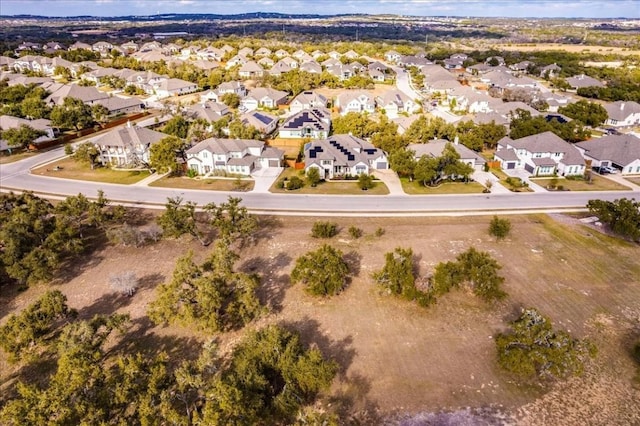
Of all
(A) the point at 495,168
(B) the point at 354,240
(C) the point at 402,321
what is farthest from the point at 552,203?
(C) the point at 402,321

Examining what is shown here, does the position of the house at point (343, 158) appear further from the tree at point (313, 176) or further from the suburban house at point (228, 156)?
the suburban house at point (228, 156)

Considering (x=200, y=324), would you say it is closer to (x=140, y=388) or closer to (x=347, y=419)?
(x=140, y=388)

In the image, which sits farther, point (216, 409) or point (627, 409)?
point (627, 409)

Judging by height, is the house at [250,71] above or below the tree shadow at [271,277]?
above

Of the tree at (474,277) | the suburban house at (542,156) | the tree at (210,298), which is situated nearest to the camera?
the tree at (210,298)

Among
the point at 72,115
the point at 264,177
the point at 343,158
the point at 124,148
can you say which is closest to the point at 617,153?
the point at 343,158

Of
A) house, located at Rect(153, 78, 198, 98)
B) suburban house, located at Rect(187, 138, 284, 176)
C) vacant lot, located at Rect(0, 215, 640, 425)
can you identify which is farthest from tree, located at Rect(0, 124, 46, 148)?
house, located at Rect(153, 78, 198, 98)

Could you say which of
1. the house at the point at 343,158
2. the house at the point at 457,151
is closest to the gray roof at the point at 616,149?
the house at the point at 457,151

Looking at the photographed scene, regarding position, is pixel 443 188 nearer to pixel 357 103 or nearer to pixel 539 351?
pixel 539 351
